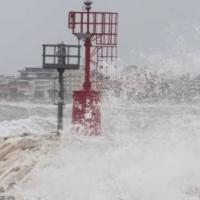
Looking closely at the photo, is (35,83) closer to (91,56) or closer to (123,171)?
(91,56)

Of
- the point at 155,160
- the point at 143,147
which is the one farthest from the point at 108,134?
the point at 155,160

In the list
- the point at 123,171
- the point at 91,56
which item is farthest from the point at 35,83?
the point at 123,171

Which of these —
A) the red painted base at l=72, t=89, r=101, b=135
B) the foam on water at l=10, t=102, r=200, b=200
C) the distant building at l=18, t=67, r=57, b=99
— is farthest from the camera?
the distant building at l=18, t=67, r=57, b=99

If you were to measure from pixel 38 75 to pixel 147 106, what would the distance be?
45.0 metres

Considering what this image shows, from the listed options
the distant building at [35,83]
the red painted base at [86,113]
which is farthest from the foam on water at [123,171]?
the distant building at [35,83]

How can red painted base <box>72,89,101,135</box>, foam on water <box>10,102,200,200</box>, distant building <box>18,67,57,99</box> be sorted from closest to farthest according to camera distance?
foam on water <box>10,102,200,200</box>
red painted base <box>72,89,101,135</box>
distant building <box>18,67,57,99</box>

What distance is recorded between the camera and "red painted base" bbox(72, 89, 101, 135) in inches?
359

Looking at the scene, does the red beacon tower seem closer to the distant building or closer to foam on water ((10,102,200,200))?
foam on water ((10,102,200,200))

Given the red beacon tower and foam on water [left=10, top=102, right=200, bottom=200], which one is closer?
foam on water [left=10, top=102, right=200, bottom=200]

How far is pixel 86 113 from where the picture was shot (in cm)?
912

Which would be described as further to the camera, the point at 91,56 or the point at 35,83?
the point at 35,83

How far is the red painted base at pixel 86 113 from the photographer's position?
9109 mm

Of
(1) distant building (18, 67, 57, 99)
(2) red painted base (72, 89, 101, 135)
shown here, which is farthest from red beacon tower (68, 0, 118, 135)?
(1) distant building (18, 67, 57, 99)

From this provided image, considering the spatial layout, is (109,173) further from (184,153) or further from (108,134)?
(108,134)
